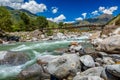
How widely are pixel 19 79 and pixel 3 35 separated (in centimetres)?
4551

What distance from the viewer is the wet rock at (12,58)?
22438 millimetres

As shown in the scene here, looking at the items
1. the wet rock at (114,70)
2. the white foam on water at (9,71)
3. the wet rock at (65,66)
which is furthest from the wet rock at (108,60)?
the white foam on water at (9,71)

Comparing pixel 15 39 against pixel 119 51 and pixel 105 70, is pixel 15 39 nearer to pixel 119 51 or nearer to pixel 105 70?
pixel 119 51

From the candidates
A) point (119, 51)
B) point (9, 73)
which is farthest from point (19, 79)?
point (119, 51)

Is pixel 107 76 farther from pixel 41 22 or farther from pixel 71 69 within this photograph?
pixel 41 22

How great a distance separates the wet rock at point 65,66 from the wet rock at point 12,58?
6823mm

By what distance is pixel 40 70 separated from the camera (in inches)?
712

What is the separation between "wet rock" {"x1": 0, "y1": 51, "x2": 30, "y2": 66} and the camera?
22438mm

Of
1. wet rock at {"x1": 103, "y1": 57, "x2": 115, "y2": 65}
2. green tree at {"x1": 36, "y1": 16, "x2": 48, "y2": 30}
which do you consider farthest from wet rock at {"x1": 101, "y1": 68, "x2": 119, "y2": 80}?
green tree at {"x1": 36, "y1": 16, "x2": 48, "y2": 30}

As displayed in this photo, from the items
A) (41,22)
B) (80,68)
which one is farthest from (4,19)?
(80,68)

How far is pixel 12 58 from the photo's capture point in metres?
22.9

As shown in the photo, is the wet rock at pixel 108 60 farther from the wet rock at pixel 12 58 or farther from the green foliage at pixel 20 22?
the green foliage at pixel 20 22

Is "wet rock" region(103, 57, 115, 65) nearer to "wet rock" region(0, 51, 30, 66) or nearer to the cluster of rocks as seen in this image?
the cluster of rocks

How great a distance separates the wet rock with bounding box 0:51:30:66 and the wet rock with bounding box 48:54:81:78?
6823 mm
